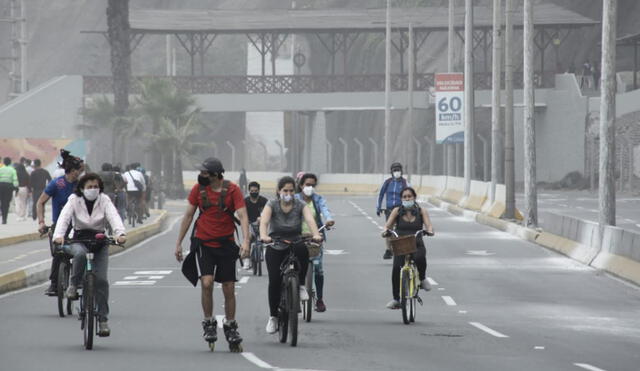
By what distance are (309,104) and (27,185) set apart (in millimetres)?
37499

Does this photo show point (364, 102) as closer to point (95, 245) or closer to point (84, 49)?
point (95, 245)

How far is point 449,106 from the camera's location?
2298 inches

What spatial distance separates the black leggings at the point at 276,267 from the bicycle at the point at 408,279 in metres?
2.23

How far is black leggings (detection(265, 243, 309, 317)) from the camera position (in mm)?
15188

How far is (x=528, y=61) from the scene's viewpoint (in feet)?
124

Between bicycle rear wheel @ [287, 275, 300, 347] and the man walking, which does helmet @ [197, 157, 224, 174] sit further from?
the man walking

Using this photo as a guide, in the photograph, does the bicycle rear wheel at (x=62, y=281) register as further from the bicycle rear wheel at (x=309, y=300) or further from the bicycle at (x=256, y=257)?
the bicycle at (x=256, y=257)

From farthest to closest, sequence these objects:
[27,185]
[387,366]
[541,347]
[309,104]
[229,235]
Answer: [309,104] < [27,185] < [541,347] < [229,235] < [387,366]

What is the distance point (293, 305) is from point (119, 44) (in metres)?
49.1

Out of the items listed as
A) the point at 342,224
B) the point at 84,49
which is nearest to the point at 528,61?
the point at 342,224

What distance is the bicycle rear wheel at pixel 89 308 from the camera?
1410 centimetres

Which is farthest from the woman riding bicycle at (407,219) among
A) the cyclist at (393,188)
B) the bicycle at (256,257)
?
the cyclist at (393,188)

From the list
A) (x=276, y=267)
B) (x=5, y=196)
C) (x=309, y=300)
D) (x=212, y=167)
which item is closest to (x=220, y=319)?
(x=309, y=300)

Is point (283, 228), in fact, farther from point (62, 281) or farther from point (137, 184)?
point (137, 184)
